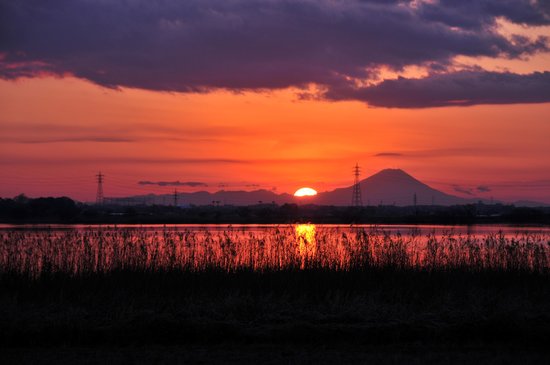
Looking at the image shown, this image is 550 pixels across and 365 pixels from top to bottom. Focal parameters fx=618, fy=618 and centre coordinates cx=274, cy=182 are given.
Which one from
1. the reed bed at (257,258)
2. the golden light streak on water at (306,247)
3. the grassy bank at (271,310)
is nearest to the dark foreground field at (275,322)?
the grassy bank at (271,310)

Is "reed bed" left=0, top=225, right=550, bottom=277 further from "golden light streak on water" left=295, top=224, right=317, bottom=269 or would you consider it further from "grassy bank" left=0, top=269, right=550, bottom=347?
"grassy bank" left=0, top=269, right=550, bottom=347

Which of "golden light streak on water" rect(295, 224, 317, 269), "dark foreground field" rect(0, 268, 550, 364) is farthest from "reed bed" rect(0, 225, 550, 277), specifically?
"dark foreground field" rect(0, 268, 550, 364)

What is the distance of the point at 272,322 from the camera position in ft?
36.5

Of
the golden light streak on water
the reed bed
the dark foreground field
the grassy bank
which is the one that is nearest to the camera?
the dark foreground field

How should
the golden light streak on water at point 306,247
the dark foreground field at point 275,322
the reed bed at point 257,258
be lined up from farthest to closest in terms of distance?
1. the golden light streak on water at point 306,247
2. the reed bed at point 257,258
3. the dark foreground field at point 275,322

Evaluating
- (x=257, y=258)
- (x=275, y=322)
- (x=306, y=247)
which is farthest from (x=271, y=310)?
(x=306, y=247)

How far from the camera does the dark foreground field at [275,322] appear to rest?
9.41 metres

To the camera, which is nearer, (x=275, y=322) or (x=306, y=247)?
(x=275, y=322)

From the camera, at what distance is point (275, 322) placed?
11.1m

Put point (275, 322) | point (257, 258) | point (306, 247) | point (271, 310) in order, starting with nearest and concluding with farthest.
Result: point (275, 322)
point (271, 310)
point (257, 258)
point (306, 247)

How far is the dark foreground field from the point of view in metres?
9.41

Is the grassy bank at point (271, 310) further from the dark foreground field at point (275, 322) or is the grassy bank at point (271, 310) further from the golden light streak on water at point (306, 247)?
the golden light streak on water at point (306, 247)

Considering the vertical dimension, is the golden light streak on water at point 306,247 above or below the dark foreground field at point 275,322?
above

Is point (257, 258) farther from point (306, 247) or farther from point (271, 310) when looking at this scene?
point (271, 310)
